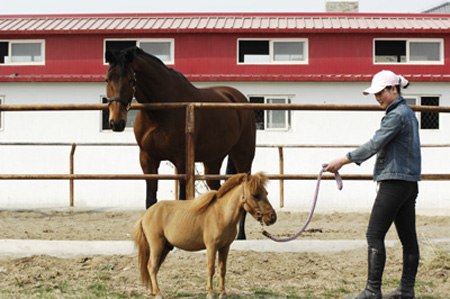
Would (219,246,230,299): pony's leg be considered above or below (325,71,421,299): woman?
below

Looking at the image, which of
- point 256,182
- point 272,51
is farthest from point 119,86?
point 272,51

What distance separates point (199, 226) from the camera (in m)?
4.07

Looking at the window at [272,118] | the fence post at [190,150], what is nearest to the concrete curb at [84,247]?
the fence post at [190,150]

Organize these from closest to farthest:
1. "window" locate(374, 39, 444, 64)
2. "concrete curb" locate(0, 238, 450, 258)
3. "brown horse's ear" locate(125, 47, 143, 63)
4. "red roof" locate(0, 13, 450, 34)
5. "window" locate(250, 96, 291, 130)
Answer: "brown horse's ear" locate(125, 47, 143, 63)
"concrete curb" locate(0, 238, 450, 258)
"window" locate(250, 96, 291, 130)
"red roof" locate(0, 13, 450, 34)
"window" locate(374, 39, 444, 64)

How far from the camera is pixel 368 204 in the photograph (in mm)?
13930

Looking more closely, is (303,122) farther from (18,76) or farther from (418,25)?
(18,76)

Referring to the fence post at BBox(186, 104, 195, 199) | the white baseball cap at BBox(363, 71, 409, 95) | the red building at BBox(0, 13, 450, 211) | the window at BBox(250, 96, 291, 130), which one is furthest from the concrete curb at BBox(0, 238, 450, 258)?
the window at BBox(250, 96, 291, 130)

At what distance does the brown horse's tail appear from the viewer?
13.6 feet

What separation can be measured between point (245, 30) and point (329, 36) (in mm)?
2276

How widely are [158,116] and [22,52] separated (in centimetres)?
1284

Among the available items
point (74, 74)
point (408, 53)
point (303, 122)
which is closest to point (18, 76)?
point (74, 74)

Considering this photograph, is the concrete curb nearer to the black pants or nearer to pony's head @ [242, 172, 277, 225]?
the black pants

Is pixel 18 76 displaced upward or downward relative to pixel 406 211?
upward

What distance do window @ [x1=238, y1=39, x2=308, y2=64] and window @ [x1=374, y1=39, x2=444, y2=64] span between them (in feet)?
6.87
